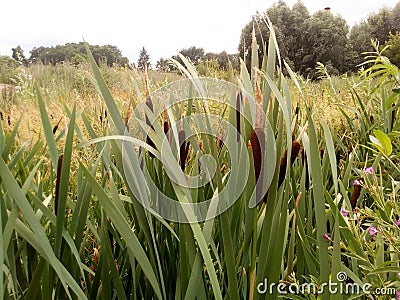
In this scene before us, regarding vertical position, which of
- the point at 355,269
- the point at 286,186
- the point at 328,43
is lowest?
the point at 355,269

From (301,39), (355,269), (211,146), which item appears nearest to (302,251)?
(355,269)

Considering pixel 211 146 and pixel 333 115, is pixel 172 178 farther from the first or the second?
pixel 333 115

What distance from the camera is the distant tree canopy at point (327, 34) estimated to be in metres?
18.1

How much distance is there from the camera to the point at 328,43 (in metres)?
18.7

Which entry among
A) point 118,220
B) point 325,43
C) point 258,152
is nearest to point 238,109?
point 258,152

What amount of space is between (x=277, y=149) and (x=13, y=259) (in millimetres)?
311

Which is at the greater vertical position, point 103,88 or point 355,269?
point 103,88

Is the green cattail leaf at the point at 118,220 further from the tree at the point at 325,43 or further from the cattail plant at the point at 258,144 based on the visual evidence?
the tree at the point at 325,43

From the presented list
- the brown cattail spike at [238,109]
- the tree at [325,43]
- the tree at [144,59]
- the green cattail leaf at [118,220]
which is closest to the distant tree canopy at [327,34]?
the tree at [325,43]

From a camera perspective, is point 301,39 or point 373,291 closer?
point 373,291

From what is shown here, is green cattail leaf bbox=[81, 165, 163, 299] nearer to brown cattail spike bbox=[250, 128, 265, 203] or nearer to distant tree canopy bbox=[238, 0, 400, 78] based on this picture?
brown cattail spike bbox=[250, 128, 265, 203]

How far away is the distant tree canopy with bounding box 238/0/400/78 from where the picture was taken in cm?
1812

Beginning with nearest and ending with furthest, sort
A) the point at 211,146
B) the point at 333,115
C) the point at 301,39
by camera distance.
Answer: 1. the point at 211,146
2. the point at 333,115
3. the point at 301,39

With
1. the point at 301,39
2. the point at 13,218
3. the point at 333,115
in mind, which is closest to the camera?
the point at 13,218
